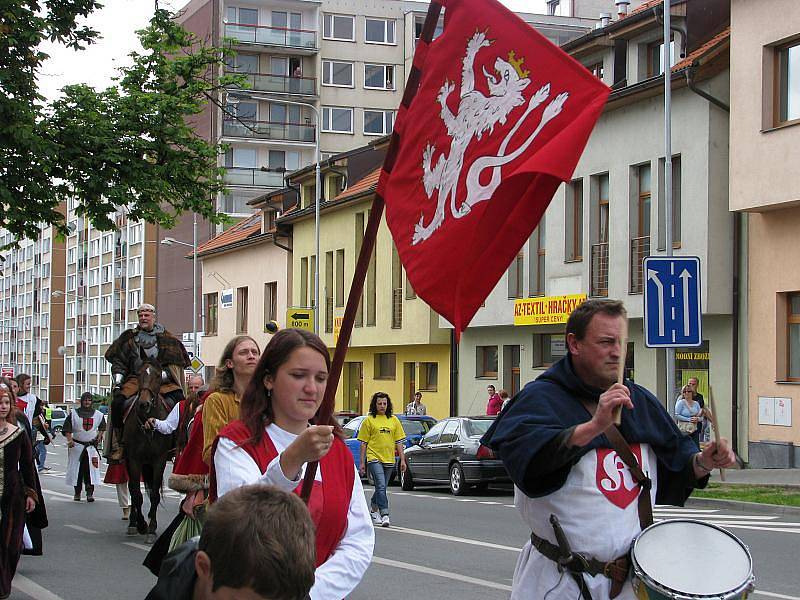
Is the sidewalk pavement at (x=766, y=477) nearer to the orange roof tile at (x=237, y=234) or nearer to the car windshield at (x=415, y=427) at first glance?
the car windshield at (x=415, y=427)

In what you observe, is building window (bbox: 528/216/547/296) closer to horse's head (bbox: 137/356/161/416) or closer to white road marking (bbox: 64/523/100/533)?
white road marking (bbox: 64/523/100/533)

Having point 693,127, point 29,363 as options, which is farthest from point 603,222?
point 29,363

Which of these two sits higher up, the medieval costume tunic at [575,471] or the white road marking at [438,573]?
the medieval costume tunic at [575,471]

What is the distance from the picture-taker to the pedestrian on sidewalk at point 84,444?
72.8 feet

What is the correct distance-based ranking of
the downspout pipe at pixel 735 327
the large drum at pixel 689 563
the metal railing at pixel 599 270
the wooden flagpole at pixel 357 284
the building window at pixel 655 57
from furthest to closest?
1. the metal railing at pixel 599 270
2. the building window at pixel 655 57
3. the downspout pipe at pixel 735 327
4. the large drum at pixel 689 563
5. the wooden flagpole at pixel 357 284

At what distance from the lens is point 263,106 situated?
77.1m

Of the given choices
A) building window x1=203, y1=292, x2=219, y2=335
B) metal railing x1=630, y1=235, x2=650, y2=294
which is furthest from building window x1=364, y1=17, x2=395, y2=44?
metal railing x1=630, y1=235, x2=650, y2=294

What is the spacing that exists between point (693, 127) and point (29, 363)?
353ft

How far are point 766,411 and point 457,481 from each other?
6910 mm

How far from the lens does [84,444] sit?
74.1 feet

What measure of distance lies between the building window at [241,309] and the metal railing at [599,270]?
31593 mm

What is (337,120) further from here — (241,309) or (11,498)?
(11,498)

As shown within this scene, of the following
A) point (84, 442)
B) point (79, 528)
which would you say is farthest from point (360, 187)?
point (79, 528)

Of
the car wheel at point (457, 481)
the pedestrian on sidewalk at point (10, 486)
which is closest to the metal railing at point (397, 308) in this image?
the car wheel at point (457, 481)
